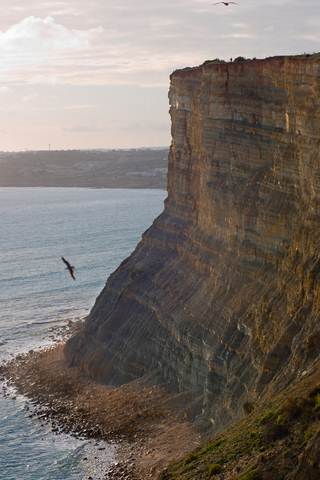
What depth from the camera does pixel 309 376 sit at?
3484 centimetres

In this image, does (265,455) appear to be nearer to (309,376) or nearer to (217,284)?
(309,376)

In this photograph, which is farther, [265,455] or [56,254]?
[56,254]

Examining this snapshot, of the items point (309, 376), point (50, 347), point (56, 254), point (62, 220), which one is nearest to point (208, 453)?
point (309, 376)

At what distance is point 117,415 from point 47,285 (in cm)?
4792

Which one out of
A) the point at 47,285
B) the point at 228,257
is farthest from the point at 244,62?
the point at 47,285

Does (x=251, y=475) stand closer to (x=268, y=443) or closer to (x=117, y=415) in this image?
(x=268, y=443)

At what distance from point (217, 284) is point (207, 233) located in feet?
→ 19.0

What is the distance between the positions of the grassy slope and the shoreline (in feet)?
35.4

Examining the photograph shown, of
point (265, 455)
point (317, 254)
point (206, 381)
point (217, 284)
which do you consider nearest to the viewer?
point (265, 455)

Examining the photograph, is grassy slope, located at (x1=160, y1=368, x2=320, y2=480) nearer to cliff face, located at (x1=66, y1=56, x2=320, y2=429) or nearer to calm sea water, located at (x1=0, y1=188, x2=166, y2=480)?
cliff face, located at (x1=66, y1=56, x2=320, y2=429)

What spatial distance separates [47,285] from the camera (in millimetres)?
102250

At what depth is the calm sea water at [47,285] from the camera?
167 feet

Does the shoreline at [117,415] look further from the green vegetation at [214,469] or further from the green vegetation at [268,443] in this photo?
the green vegetation at [214,469]

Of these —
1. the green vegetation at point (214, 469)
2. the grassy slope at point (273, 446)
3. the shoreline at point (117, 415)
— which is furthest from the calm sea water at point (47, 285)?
the green vegetation at point (214, 469)
